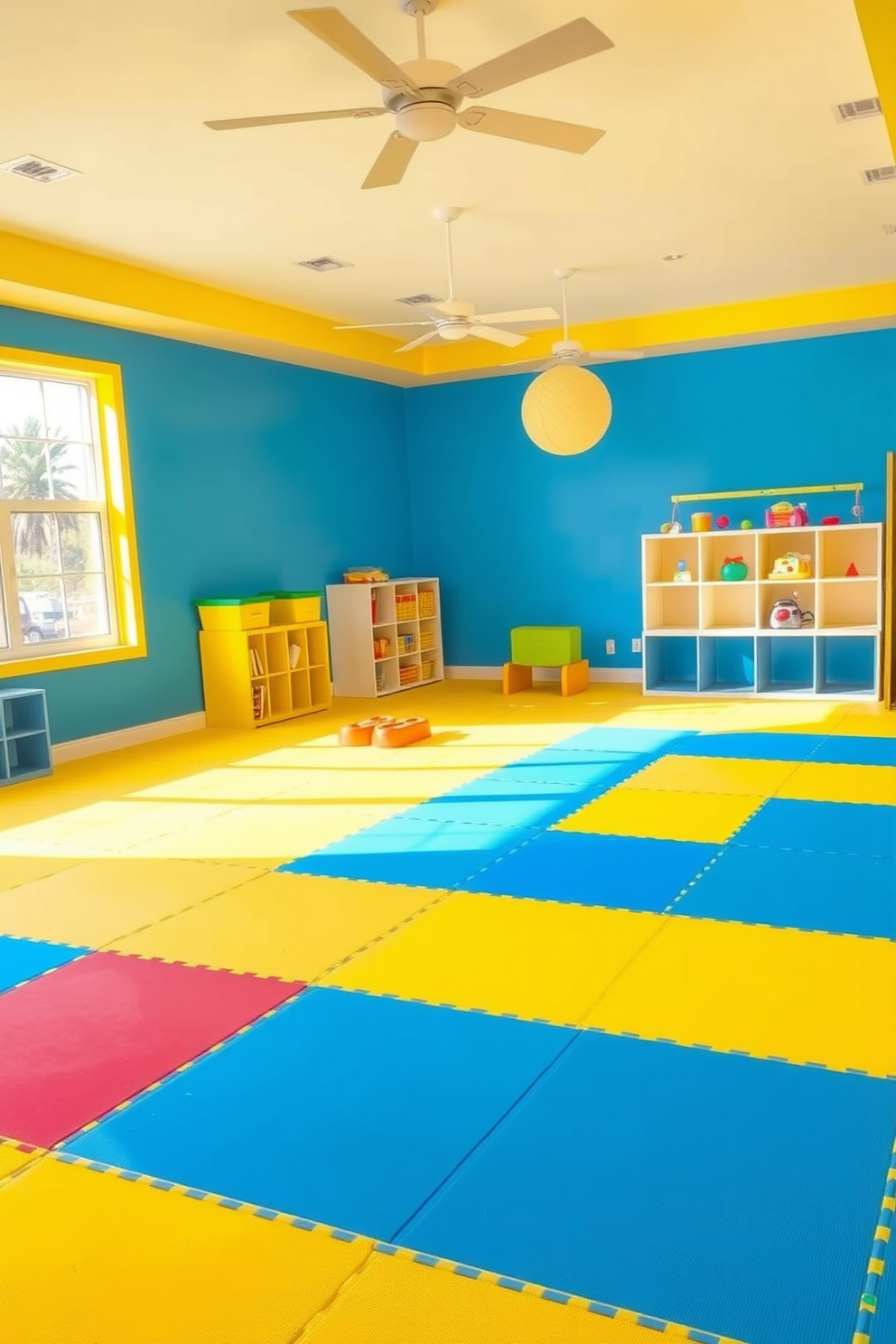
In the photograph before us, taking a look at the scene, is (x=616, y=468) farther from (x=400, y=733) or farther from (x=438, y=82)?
(x=438, y=82)

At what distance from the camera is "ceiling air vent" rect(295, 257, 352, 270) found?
719 centimetres

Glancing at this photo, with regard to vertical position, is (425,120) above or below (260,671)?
above

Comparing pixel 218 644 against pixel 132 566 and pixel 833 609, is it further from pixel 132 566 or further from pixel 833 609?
pixel 833 609

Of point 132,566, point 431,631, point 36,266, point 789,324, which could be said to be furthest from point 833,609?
point 36,266

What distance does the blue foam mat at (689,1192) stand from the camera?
201cm

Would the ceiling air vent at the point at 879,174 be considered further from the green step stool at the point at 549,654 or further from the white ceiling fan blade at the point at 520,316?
the green step stool at the point at 549,654

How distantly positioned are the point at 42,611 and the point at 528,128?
4953 millimetres

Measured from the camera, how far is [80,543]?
771cm

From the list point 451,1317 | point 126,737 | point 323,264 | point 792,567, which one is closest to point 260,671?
point 126,737

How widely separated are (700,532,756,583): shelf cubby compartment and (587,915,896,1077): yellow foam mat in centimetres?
591

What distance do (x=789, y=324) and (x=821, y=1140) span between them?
25.1 ft

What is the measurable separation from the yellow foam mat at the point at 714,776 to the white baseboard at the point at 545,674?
11.6ft

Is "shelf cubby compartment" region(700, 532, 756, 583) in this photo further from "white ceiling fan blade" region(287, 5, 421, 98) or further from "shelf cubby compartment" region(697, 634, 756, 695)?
"white ceiling fan blade" region(287, 5, 421, 98)

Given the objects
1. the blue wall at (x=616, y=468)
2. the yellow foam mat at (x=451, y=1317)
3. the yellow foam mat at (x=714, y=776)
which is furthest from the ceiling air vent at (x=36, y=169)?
the blue wall at (x=616, y=468)
